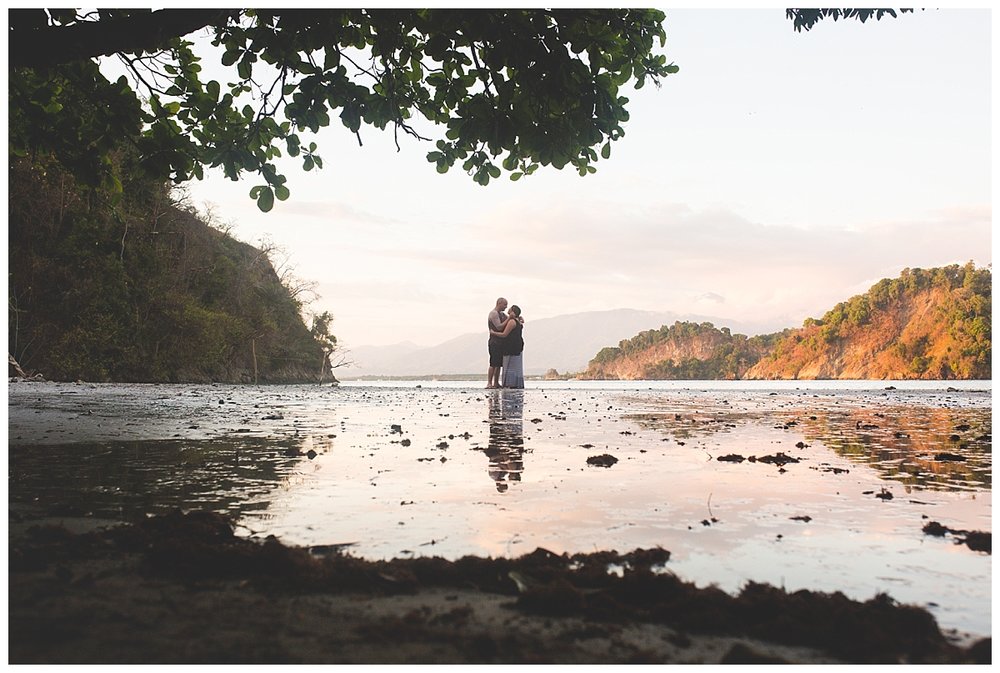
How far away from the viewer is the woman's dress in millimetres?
22234

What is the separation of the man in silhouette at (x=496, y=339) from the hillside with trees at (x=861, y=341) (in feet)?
280

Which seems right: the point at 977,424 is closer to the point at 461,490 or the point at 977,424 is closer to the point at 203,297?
the point at 461,490

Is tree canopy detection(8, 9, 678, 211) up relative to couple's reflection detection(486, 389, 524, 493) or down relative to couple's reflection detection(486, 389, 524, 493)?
up

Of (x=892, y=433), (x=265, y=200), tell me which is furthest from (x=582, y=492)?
(x=892, y=433)

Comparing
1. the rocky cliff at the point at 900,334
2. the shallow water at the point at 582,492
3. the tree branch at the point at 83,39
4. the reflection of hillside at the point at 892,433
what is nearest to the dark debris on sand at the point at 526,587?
the shallow water at the point at 582,492

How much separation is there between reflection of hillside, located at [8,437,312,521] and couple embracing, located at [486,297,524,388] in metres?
14.8

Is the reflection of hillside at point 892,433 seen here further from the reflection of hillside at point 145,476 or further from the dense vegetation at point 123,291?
the dense vegetation at point 123,291

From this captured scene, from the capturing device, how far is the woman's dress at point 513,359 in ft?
72.9

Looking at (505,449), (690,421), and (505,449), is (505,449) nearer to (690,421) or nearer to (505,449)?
(505,449)

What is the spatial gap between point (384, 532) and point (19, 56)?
555 cm

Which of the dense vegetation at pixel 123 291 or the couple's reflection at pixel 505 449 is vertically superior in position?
the dense vegetation at pixel 123 291

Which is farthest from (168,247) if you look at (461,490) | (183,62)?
(461,490)

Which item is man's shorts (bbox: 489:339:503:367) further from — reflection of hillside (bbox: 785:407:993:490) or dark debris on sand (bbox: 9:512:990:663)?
dark debris on sand (bbox: 9:512:990:663)

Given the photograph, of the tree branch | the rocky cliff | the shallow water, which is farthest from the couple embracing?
the rocky cliff
